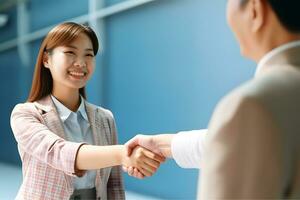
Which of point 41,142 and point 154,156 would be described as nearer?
point 41,142

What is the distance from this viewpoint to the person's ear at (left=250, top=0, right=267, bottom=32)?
24.4 inches

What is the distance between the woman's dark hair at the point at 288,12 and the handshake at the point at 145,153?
3.01 ft

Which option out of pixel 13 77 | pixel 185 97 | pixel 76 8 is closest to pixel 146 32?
pixel 185 97

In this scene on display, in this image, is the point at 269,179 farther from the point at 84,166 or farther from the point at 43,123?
the point at 43,123

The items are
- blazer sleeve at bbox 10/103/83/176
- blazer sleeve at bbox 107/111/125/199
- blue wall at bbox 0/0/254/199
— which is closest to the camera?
blazer sleeve at bbox 10/103/83/176

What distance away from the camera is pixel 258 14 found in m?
0.63

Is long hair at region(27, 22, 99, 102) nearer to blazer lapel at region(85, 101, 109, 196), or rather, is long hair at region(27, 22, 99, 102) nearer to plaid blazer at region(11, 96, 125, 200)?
plaid blazer at region(11, 96, 125, 200)

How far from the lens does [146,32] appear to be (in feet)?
12.4

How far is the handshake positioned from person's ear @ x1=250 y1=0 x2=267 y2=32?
0.89m

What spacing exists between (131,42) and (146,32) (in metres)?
0.22

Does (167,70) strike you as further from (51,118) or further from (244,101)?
(244,101)

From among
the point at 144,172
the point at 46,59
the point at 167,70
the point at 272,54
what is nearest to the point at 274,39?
the point at 272,54

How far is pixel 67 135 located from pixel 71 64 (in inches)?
9.2

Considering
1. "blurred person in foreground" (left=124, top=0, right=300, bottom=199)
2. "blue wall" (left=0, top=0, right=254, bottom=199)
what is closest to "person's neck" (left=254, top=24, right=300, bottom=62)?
"blurred person in foreground" (left=124, top=0, right=300, bottom=199)
